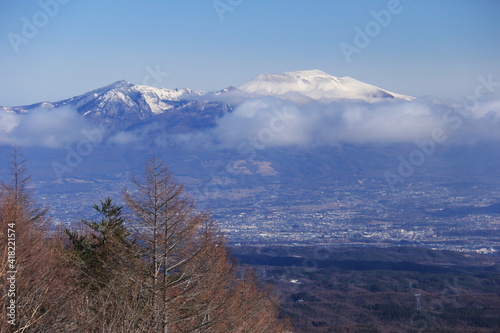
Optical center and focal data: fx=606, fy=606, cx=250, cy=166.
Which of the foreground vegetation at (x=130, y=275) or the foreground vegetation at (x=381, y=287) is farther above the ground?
the foreground vegetation at (x=130, y=275)

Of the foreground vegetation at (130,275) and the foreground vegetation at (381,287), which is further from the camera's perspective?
the foreground vegetation at (381,287)

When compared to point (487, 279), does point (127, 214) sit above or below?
above

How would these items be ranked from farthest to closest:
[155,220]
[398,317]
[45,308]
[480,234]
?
1. [480,234]
2. [398,317]
3. [155,220]
4. [45,308]

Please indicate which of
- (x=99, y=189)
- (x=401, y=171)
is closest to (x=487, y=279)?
(x=99, y=189)

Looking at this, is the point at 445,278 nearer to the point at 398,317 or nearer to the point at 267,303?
the point at 398,317

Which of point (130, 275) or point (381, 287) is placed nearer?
point (130, 275)

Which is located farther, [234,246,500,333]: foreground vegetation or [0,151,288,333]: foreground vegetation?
[234,246,500,333]: foreground vegetation

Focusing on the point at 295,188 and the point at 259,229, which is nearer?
the point at 259,229

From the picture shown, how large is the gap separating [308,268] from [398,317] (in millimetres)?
24796

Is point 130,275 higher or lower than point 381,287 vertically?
higher

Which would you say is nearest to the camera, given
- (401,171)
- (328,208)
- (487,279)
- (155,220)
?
(155,220)

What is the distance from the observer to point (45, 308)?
1150 centimetres

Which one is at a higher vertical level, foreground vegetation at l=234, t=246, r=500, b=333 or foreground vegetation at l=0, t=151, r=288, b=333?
foreground vegetation at l=0, t=151, r=288, b=333

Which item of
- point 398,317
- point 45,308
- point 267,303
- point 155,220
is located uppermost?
point 155,220
